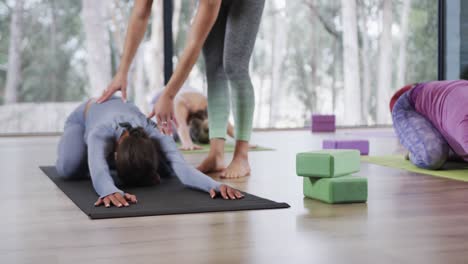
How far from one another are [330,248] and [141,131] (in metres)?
1.17

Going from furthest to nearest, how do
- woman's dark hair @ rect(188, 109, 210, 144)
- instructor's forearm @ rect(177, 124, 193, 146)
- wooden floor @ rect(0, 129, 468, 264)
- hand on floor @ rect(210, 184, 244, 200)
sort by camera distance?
1. woman's dark hair @ rect(188, 109, 210, 144)
2. instructor's forearm @ rect(177, 124, 193, 146)
3. hand on floor @ rect(210, 184, 244, 200)
4. wooden floor @ rect(0, 129, 468, 264)

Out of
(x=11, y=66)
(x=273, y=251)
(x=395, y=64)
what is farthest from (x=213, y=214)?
(x=395, y=64)

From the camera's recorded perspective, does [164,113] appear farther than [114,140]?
No

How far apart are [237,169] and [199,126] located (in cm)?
199

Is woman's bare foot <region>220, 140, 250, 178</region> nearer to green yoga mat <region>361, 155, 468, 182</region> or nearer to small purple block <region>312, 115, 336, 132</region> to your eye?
green yoga mat <region>361, 155, 468, 182</region>

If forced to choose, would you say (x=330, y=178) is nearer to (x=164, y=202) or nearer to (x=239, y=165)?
(x=164, y=202)

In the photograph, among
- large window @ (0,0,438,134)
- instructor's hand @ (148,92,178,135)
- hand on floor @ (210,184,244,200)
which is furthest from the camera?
large window @ (0,0,438,134)

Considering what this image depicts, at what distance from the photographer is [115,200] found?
215cm

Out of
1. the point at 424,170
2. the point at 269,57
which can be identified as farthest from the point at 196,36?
the point at 269,57

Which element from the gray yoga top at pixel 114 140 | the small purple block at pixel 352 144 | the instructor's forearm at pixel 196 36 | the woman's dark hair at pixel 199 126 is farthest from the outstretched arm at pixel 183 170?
the woman's dark hair at pixel 199 126

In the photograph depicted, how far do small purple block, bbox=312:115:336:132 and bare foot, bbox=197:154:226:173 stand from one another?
354 centimetres

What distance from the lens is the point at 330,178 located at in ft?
7.34

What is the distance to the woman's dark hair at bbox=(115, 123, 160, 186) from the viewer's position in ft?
8.04

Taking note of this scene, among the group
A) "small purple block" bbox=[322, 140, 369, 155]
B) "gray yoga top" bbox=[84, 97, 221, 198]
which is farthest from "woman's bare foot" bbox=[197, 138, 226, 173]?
"small purple block" bbox=[322, 140, 369, 155]
